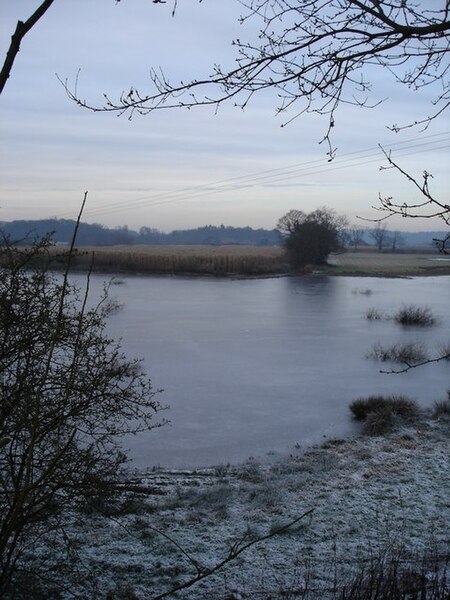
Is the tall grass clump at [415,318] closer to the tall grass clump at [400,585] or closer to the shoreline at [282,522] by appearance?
the shoreline at [282,522]

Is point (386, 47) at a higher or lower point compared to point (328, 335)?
higher

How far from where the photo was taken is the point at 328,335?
63.1 ft

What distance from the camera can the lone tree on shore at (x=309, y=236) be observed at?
5156cm

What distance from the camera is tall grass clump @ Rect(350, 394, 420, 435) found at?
9.92 m

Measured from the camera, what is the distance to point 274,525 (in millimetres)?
6047

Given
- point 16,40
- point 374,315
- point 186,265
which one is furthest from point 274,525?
point 186,265

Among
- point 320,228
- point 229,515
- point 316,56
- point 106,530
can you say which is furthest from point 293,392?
point 320,228

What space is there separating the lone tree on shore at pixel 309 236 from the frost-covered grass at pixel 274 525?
4358cm

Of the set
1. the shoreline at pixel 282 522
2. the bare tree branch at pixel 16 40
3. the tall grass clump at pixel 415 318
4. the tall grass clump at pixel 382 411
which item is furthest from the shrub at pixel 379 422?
the tall grass clump at pixel 415 318

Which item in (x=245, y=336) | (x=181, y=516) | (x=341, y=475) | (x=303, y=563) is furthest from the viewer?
(x=245, y=336)

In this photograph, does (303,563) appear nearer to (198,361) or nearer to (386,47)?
(386,47)

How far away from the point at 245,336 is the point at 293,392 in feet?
22.0

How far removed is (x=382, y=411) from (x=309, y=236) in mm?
41911

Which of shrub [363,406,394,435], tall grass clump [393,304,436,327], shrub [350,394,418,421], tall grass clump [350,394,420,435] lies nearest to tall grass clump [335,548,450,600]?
shrub [363,406,394,435]
